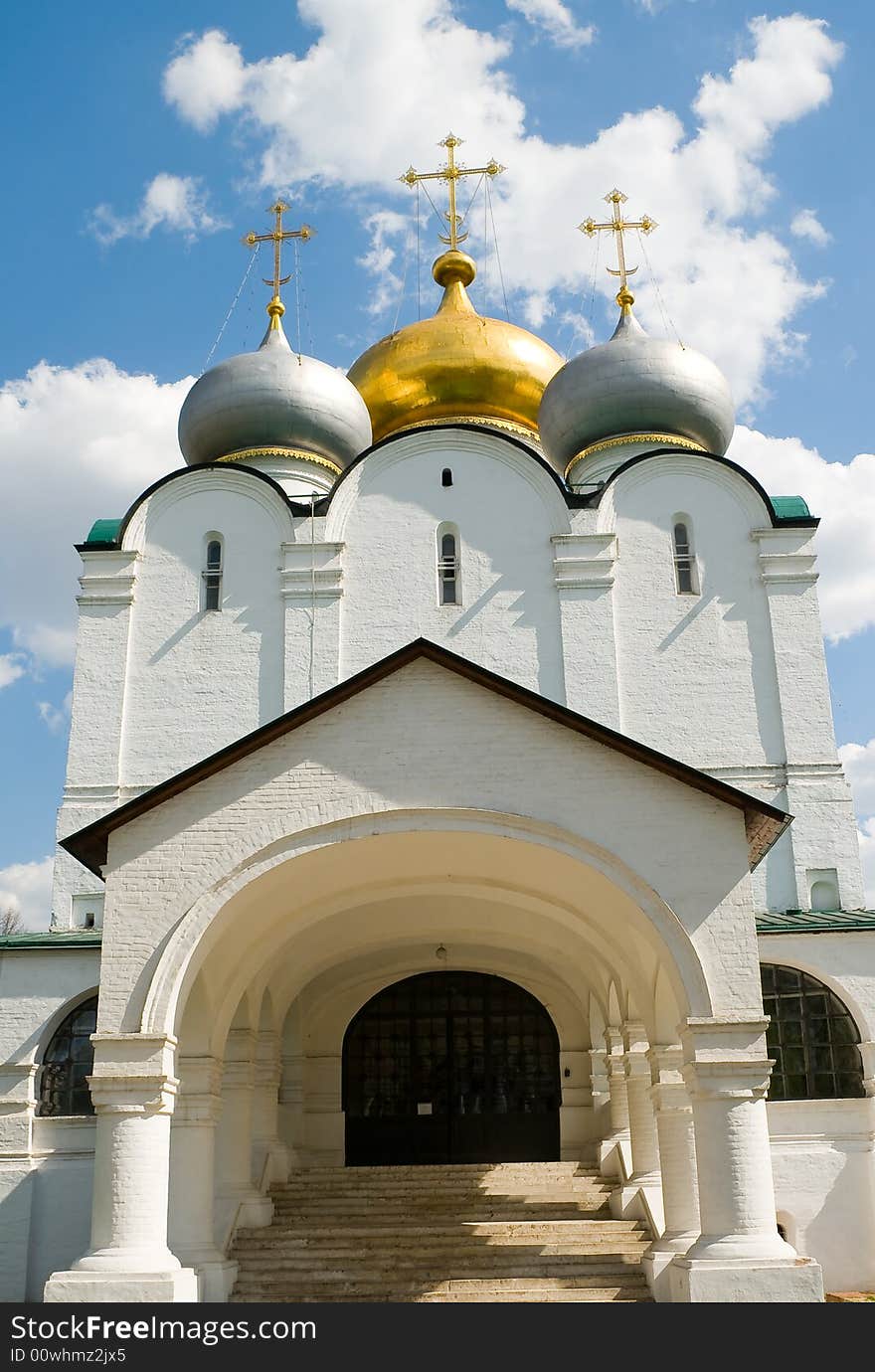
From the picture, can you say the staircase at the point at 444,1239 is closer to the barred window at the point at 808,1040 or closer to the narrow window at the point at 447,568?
the barred window at the point at 808,1040

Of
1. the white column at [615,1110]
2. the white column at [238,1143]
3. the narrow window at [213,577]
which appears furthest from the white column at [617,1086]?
the narrow window at [213,577]

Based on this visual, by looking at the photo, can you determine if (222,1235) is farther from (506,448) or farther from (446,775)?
(506,448)

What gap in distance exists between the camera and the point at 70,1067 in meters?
12.2

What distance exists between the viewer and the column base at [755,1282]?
7.60m

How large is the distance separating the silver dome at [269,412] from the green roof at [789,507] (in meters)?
4.99

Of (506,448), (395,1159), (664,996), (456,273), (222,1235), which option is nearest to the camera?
(664,996)

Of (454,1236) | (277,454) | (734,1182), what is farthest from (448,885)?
(277,454)

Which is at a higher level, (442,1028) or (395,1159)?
(442,1028)

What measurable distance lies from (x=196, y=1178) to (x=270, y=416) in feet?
30.4

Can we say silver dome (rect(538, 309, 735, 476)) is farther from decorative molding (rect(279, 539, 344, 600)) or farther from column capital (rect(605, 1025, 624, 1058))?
Result: column capital (rect(605, 1025, 624, 1058))

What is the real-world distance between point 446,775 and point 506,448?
6922 millimetres
